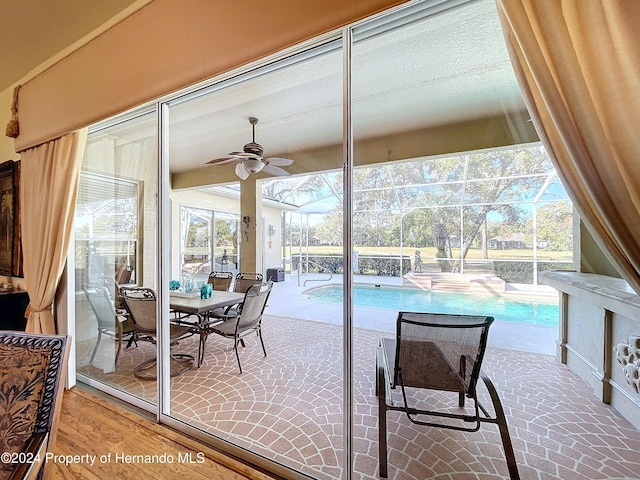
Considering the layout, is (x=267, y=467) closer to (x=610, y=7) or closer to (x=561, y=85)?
(x=561, y=85)

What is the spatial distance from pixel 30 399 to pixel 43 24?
2784 mm

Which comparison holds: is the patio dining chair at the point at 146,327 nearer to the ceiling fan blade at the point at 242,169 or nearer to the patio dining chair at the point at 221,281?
the patio dining chair at the point at 221,281

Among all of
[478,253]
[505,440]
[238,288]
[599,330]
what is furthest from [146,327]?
[599,330]

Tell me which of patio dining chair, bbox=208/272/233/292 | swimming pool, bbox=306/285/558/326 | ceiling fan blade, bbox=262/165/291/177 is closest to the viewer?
swimming pool, bbox=306/285/558/326

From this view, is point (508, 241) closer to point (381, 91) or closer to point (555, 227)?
point (555, 227)

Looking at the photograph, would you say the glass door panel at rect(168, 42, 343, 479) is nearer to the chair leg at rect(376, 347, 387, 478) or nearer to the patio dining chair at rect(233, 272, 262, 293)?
the chair leg at rect(376, 347, 387, 478)

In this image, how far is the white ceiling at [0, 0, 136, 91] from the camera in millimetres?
1988

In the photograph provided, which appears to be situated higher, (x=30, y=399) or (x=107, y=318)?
(x=30, y=399)

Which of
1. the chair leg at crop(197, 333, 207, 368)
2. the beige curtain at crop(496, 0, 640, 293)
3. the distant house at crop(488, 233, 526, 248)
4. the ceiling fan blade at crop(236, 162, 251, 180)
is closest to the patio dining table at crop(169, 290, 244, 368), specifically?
the chair leg at crop(197, 333, 207, 368)

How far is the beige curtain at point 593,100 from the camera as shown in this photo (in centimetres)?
87

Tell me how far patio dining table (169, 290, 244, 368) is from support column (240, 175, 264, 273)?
1960 mm

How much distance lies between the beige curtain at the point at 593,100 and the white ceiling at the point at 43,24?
2559mm

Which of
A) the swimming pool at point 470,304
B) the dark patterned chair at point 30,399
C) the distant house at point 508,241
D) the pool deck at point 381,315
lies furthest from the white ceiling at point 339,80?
the swimming pool at point 470,304

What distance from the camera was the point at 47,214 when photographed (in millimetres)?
2523
